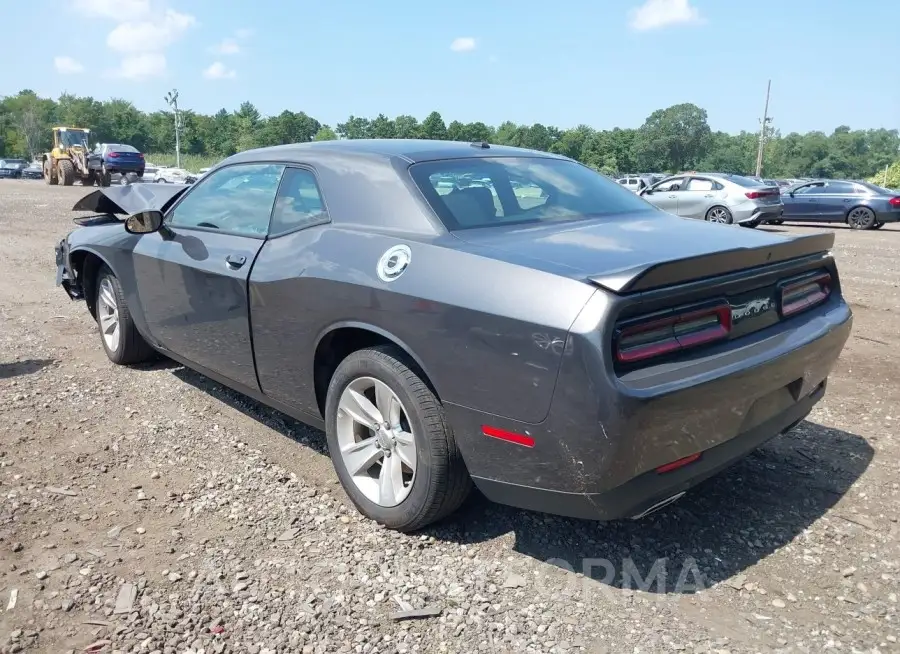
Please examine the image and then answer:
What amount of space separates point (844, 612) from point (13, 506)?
333 cm

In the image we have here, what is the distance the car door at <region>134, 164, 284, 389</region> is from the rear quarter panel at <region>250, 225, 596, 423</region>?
198 mm

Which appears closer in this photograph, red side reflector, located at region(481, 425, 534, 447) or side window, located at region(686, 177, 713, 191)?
red side reflector, located at region(481, 425, 534, 447)

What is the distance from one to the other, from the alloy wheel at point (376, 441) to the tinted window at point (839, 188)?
62.3 ft

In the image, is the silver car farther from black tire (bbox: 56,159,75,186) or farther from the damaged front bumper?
black tire (bbox: 56,159,75,186)

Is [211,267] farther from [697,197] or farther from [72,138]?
[72,138]

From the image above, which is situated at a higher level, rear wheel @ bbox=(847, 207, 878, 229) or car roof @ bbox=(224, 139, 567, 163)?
car roof @ bbox=(224, 139, 567, 163)

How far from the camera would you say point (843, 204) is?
18.5m

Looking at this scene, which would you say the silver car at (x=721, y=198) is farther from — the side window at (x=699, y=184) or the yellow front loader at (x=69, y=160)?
the yellow front loader at (x=69, y=160)

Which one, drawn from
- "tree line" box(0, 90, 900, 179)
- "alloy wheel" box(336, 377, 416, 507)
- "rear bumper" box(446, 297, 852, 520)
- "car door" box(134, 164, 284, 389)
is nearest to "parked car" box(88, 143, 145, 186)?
"car door" box(134, 164, 284, 389)

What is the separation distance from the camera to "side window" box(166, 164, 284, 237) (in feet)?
11.9

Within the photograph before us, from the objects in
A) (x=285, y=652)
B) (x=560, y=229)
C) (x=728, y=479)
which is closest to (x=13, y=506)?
(x=285, y=652)

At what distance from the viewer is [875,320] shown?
21.7ft

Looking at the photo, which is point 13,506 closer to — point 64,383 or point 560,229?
point 64,383

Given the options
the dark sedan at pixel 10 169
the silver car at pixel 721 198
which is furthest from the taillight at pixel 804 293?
the dark sedan at pixel 10 169
